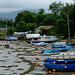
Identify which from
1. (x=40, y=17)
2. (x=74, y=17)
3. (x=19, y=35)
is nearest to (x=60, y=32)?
(x=74, y=17)

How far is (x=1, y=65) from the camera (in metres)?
27.7

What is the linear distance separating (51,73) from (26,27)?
250 ft

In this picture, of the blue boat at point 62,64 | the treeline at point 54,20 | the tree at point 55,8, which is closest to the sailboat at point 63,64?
the blue boat at point 62,64

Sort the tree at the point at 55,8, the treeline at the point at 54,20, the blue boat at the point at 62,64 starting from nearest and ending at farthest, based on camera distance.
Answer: the blue boat at the point at 62,64 < the treeline at the point at 54,20 < the tree at the point at 55,8

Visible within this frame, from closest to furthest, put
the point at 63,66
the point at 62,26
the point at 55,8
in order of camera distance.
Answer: the point at 63,66
the point at 62,26
the point at 55,8

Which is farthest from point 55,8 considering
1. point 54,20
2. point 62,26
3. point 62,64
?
point 62,64

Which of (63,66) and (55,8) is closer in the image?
(63,66)

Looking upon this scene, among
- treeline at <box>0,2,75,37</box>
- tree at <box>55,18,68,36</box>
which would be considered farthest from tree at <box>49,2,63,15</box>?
tree at <box>55,18,68,36</box>

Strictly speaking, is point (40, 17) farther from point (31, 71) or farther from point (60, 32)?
point (31, 71)

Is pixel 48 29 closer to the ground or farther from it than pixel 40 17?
closer to the ground

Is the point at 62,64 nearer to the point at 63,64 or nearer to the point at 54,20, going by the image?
the point at 63,64

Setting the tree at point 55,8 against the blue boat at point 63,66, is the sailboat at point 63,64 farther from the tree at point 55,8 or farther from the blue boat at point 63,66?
the tree at point 55,8

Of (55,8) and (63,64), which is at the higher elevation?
(55,8)

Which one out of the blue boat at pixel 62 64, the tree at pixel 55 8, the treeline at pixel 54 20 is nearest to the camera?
the blue boat at pixel 62 64
